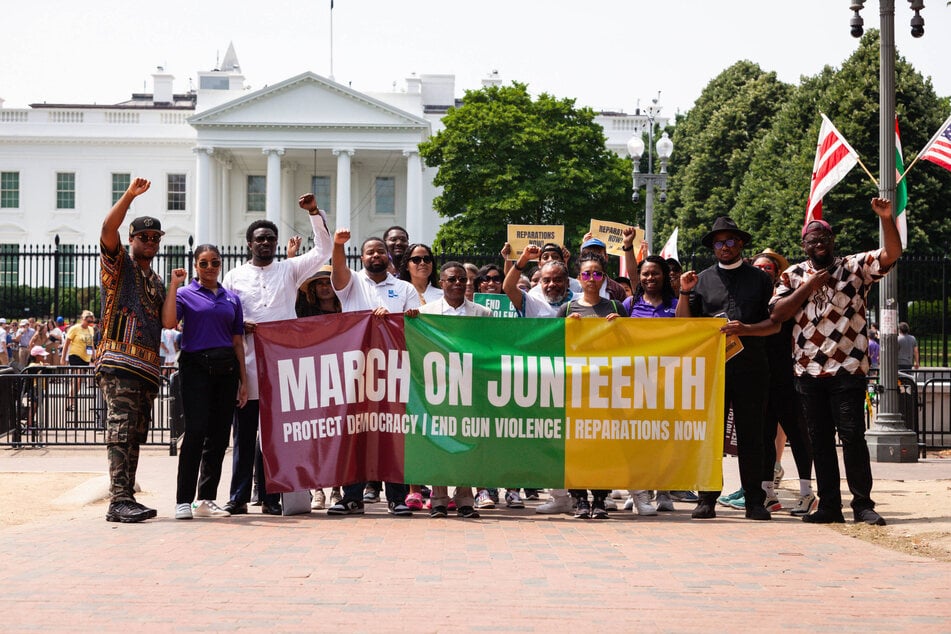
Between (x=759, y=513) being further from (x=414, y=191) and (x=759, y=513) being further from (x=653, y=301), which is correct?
(x=414, y=191)

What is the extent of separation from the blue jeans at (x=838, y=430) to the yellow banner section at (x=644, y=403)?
66cm

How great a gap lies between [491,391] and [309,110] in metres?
63.9

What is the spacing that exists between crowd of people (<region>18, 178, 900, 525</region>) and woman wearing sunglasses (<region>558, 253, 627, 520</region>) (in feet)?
0.05

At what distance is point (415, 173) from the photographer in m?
71.2

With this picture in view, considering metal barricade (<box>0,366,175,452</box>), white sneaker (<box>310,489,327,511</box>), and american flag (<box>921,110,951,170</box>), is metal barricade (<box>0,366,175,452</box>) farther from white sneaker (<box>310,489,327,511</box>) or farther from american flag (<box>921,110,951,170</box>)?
american flag (<box>921,110,951,170</box>)

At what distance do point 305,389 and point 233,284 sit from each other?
3.23ft

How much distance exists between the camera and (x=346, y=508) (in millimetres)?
9062

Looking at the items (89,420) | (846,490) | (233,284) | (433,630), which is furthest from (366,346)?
(89,420)

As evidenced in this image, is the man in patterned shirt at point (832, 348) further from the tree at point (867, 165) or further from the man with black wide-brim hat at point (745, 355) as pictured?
the tree at point (867, 165)

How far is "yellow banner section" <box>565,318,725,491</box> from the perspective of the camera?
9.01 m

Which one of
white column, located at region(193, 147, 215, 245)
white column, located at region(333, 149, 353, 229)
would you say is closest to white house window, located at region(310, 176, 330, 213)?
white column, located at region(333, 149, 353, 229)

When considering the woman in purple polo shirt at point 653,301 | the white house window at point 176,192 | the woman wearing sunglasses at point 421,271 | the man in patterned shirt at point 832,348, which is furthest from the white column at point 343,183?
the man in patterned shirt at point 832,348

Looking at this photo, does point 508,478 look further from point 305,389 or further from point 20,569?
point 20,569

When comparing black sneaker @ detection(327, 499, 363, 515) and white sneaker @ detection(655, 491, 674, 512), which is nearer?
black sneaker @ detection(327, 499, 363, 515)
